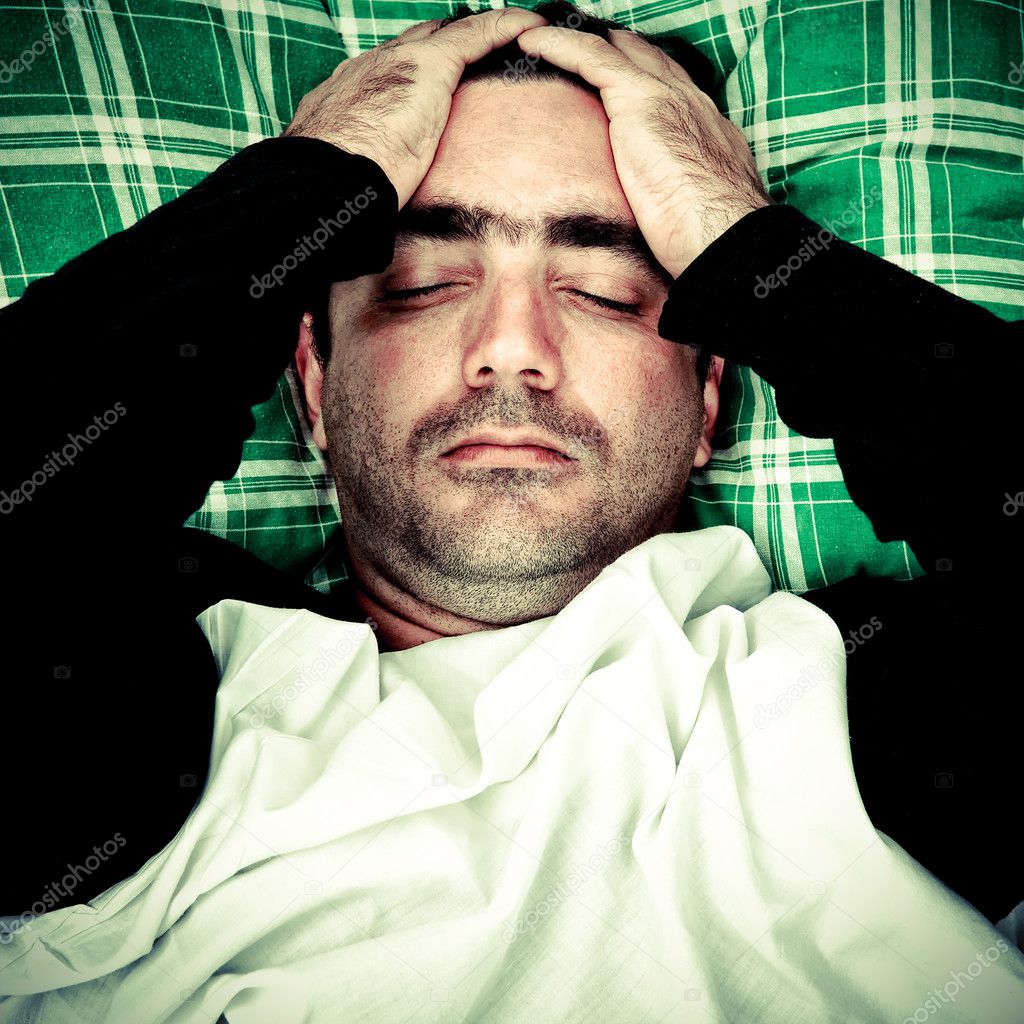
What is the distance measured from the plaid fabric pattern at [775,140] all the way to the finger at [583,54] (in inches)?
10.5

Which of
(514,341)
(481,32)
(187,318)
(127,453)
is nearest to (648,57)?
(481,32)

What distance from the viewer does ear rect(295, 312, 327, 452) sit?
4.45 ft

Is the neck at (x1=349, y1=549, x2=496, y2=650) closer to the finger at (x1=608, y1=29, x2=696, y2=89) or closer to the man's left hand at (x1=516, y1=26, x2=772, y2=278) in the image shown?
the man's left hand at (x1=516, y1=26, x2=772, y2=278)

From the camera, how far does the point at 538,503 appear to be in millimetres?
1092

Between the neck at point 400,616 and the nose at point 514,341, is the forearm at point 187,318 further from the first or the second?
the neck at point 400,616

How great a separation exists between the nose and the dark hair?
0.69ft

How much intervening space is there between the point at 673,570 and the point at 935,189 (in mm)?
677

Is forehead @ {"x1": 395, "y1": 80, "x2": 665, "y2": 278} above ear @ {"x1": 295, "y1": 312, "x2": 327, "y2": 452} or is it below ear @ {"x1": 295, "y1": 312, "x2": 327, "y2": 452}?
above

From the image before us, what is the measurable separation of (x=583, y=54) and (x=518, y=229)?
263 millimetres

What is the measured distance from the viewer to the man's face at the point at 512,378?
1079 millimetres

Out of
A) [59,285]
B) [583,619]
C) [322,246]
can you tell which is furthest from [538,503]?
[59,285]

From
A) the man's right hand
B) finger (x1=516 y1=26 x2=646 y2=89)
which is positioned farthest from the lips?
finger (x1=516 y1=26 x2=646 y2=89)

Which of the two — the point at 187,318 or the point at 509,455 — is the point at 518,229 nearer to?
the point at 509,455

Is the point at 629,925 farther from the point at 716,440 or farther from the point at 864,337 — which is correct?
the point at 716,440
